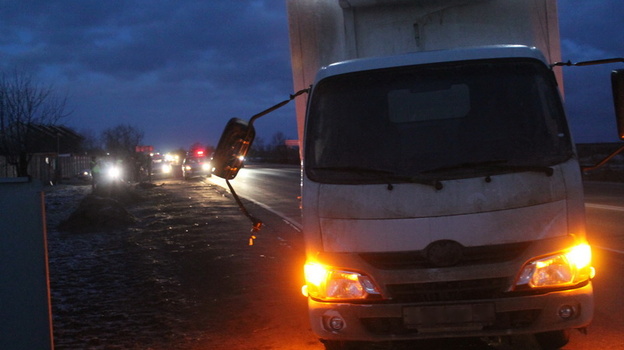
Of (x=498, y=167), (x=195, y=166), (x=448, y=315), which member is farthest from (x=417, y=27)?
(x=195, y=166)

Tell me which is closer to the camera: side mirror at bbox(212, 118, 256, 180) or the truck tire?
the truck tire

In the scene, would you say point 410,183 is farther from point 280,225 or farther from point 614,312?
point 280,225

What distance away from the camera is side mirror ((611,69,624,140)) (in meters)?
4.66

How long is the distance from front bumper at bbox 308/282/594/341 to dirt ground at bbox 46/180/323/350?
1.77m

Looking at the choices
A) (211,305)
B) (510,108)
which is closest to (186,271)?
(211,305)

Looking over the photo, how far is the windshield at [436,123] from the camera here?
438 centimetres

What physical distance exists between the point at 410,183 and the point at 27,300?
88.5 inches

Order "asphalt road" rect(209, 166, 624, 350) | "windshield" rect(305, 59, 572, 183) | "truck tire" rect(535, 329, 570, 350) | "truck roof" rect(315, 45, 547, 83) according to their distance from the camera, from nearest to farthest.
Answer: "windshield" rect(305, 59, 572, 183) → "truck tire" rect(535, 329, 570, 350) → "truck roof" rect(315, 45, 547, 83) → "asphalt road" rect(209, 166, 624, 350)

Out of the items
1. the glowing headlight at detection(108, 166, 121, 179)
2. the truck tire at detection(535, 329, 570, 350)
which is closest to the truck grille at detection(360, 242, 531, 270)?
the truck tire at detection(535, 329, 570, 350)

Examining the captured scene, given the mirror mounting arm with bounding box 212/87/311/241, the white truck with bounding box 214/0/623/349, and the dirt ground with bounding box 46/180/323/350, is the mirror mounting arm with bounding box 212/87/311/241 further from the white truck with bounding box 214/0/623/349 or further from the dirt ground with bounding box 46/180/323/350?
the dirt ground with bounding box 46/180/323/350

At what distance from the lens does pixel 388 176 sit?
4332 mm

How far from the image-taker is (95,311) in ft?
25.6

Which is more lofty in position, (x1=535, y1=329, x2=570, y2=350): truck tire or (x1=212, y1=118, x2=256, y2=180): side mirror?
(x1=212, y1=118, x2=256, y2=180): side mirror

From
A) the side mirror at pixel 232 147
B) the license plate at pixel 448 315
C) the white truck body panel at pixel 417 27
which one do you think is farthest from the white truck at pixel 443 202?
the white truck body panel at pixel 417 27
